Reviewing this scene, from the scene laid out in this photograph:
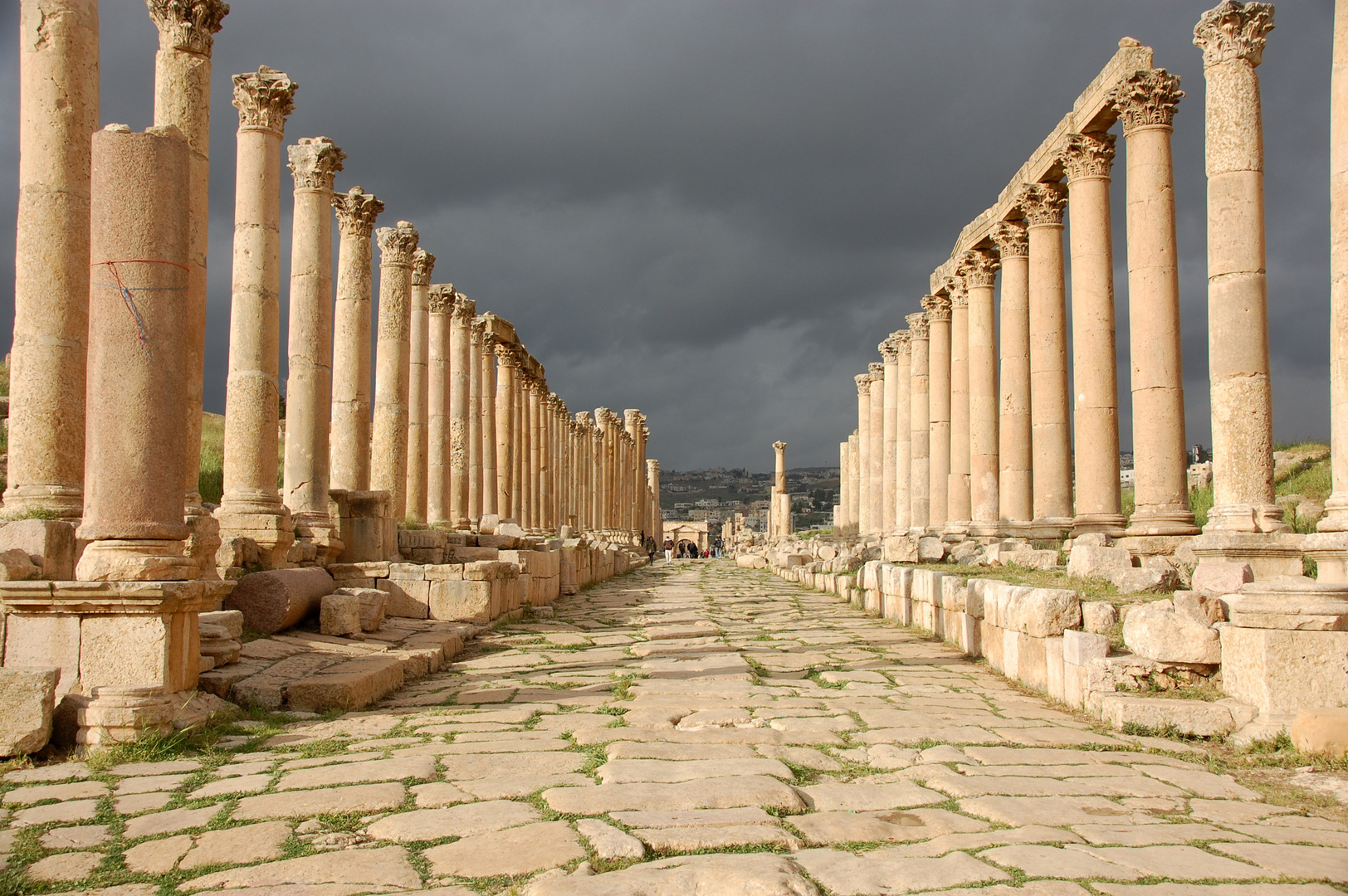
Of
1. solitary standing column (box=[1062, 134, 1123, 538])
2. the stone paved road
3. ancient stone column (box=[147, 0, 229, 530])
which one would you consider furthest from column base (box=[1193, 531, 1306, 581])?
ancient stone column (box=[147, 0, 229, 530])

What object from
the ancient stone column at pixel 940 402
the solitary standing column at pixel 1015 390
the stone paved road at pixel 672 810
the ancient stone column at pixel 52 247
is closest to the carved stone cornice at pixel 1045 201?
the solitary standing column at pixel 1015 390

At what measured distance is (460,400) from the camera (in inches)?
949

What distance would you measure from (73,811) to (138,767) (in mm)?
932

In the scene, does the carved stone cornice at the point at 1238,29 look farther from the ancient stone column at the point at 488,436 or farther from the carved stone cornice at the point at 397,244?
the ancient stone column at the point at 488,436

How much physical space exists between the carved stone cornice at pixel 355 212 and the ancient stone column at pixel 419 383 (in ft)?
10.3

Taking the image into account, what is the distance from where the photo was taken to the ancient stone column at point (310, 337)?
47.2 ft

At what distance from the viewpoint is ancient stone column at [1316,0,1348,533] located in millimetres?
10508

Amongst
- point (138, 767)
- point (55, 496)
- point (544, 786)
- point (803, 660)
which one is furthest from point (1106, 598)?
point (55, 496)

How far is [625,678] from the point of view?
9.24 meters

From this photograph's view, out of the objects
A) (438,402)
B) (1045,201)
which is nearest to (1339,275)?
(1045,201)

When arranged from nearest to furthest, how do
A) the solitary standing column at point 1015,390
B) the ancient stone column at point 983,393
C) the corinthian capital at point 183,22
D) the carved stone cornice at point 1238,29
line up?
the corinthian capital at point 183,22 < the carved stone cornice at point 1238,29 < the solitary standing column at point 1015,390 < the ancient stone column at point 983,393

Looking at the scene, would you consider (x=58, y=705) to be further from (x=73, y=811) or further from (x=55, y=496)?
(x=55, y=496)

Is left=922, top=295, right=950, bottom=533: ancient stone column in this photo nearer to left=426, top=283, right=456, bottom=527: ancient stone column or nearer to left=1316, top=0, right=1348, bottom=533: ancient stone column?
left=426, top=283, right=456, bottom=527: ancient stone column

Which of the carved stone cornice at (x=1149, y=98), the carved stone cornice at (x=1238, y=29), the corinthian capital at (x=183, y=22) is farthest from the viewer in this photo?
the carved stone cornice at (x=1149, y=98)
